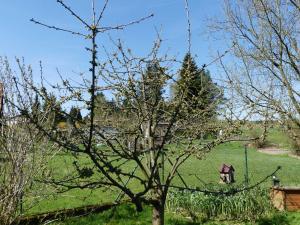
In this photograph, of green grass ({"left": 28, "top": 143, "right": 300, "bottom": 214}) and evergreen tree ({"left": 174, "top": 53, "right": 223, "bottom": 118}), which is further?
green grass ({"left": 28, "top": 143, "right": 300, "bottom": 214})

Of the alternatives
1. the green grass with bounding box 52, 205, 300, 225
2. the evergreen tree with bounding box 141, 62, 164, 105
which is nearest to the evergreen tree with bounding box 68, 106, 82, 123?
the evergreen tree with bounding box 141, 62, 164, 105

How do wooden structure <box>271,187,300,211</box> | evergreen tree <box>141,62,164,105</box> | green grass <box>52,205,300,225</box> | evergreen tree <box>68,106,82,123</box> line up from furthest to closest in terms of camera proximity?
wooden structure <box>271,187,300,211</box>
green grass <box>52,205,300,225</box>
evergreen tree <box>141,62,164,105</box>
evergreen tree <box>68,106,82,123</box>

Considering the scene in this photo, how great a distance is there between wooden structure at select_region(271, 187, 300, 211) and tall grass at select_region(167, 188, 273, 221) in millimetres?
519

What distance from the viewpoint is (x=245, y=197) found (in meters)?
9.08

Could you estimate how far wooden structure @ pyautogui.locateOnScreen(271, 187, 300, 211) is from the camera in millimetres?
9695

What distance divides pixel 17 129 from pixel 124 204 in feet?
12.7

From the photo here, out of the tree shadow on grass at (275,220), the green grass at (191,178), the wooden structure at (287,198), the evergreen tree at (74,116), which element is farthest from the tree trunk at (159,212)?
the wooden structure at (287,198)

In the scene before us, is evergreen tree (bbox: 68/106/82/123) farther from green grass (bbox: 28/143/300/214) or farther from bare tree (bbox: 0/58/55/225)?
green grass (bbox: 28/143/300/214)

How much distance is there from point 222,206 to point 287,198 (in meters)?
1.91

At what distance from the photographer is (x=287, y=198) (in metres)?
9.74

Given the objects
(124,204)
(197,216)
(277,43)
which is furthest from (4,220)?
(277,43)

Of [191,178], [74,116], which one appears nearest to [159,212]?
[74,116]

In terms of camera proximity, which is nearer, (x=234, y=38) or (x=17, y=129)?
(x=17, y=129)

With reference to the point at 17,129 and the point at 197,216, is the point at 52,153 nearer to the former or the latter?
the point at 17,129
